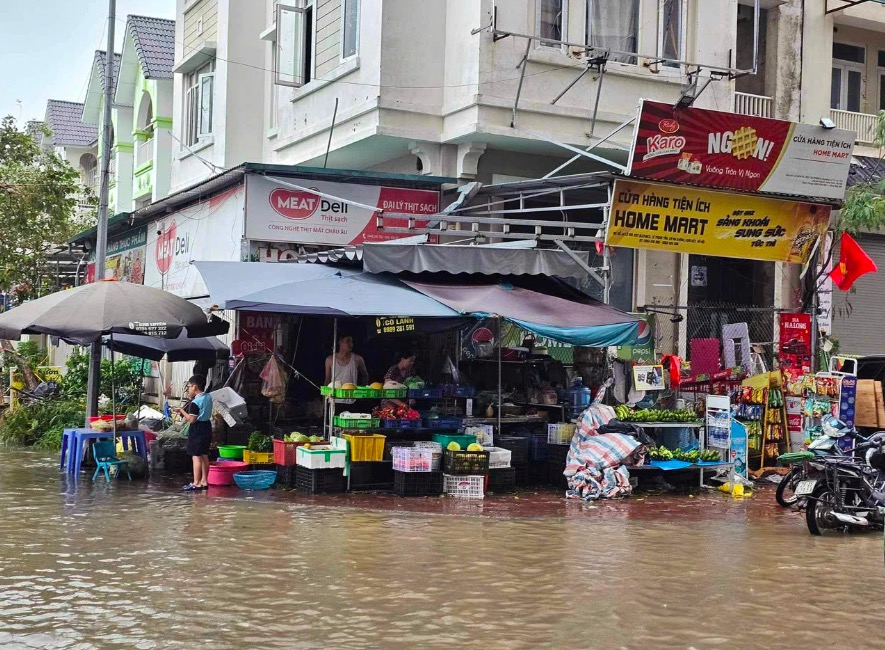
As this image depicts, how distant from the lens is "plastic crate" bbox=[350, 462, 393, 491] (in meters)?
12.6

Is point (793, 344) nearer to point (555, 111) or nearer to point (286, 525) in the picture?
point (555, 111)

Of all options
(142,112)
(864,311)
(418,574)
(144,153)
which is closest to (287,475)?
(418,574)

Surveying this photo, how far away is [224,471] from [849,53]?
16.0 m

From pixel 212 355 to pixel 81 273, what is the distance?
39.6 feet

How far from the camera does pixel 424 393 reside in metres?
13.1

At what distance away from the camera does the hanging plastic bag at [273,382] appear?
47.8ft

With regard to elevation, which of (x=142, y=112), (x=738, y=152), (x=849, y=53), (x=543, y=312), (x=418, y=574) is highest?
(x=142, y=112)

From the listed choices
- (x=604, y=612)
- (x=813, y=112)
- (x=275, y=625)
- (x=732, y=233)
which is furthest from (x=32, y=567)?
(x=813, y=112)

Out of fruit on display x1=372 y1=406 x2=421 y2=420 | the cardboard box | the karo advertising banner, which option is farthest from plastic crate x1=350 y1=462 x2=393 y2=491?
the cardboard box

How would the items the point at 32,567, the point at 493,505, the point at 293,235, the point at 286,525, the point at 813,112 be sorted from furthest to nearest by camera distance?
the point at 813,112
the point at 293,235
the point at 493,505
the point at 286,525
the point at 32,567

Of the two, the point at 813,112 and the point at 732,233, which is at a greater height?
the point at 813,112

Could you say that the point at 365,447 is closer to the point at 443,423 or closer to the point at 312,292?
the point at 443,423

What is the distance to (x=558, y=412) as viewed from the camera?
14.7m

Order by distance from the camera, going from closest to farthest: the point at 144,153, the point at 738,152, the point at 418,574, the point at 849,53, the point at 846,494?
1. the point at 418,574
2. the point at 846,494
3. the point at 738,152
4. the point at 849,53
5. the point at 144,153
